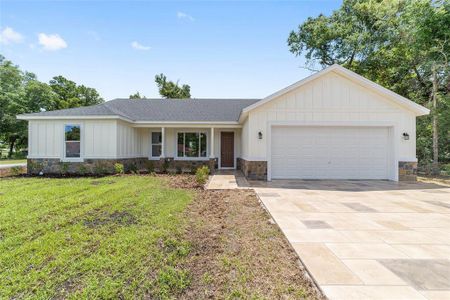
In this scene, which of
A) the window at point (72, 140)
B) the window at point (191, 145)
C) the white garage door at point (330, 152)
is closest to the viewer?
the white garage door at point (330, 152)

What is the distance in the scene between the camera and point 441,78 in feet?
50.8

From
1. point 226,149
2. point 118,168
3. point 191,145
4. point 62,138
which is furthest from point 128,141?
point 226,149

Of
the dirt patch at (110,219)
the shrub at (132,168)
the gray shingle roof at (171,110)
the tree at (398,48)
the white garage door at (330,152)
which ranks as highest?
the tree at (398,48)

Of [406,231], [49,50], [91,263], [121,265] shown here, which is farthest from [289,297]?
[49,50]

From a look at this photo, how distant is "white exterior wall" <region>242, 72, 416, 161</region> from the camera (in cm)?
997

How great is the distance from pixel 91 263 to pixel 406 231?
517cm

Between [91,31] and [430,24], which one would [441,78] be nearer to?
[430,24]

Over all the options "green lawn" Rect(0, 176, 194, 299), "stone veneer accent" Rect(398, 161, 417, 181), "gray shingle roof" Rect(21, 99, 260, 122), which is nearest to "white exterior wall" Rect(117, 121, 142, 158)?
"gray shingle roof" Rect(21, 99, 260, 122)

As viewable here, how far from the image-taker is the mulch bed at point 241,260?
2.50 meters

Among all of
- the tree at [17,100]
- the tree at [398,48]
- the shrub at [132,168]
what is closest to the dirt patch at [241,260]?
the shrub at [132,168]

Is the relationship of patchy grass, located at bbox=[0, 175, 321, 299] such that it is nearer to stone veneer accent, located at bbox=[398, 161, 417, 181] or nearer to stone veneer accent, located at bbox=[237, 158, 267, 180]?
stone veneer accent, located at bbox=[237, 158, 267, 180]

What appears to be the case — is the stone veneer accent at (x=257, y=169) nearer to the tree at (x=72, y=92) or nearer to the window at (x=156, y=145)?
the window at (x=156, y=145)

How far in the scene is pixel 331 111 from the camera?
33.0 feet

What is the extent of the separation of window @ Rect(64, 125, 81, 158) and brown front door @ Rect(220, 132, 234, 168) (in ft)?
25.4
